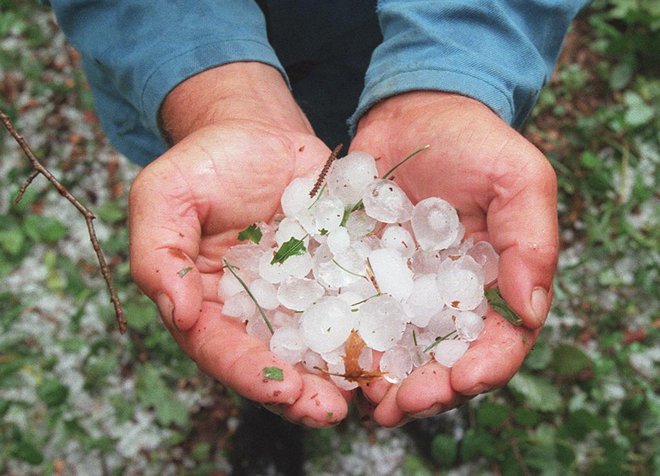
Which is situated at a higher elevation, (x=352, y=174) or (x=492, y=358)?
(x=352, y=174)

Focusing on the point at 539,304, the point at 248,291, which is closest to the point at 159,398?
the point at 248,291

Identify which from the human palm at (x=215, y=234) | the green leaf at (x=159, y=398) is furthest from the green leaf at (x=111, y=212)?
the human palm at (x=215, y=234)

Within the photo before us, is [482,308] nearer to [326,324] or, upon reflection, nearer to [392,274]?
[392,274]

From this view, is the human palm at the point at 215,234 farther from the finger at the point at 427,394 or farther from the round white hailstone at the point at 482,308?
the round white hailstone at the point at 482,308

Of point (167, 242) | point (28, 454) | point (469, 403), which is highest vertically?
point (167, 242)

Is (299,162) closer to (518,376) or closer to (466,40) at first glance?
(466,40)

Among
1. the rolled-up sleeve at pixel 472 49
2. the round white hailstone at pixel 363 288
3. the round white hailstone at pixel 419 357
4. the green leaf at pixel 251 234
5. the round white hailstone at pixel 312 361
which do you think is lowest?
the round white hailstone at pixel 419 357

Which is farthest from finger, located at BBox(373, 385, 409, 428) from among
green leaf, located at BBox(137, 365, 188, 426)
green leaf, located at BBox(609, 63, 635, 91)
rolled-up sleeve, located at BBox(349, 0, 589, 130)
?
green leaf, located at BBox(609, 63, 635, 91)
